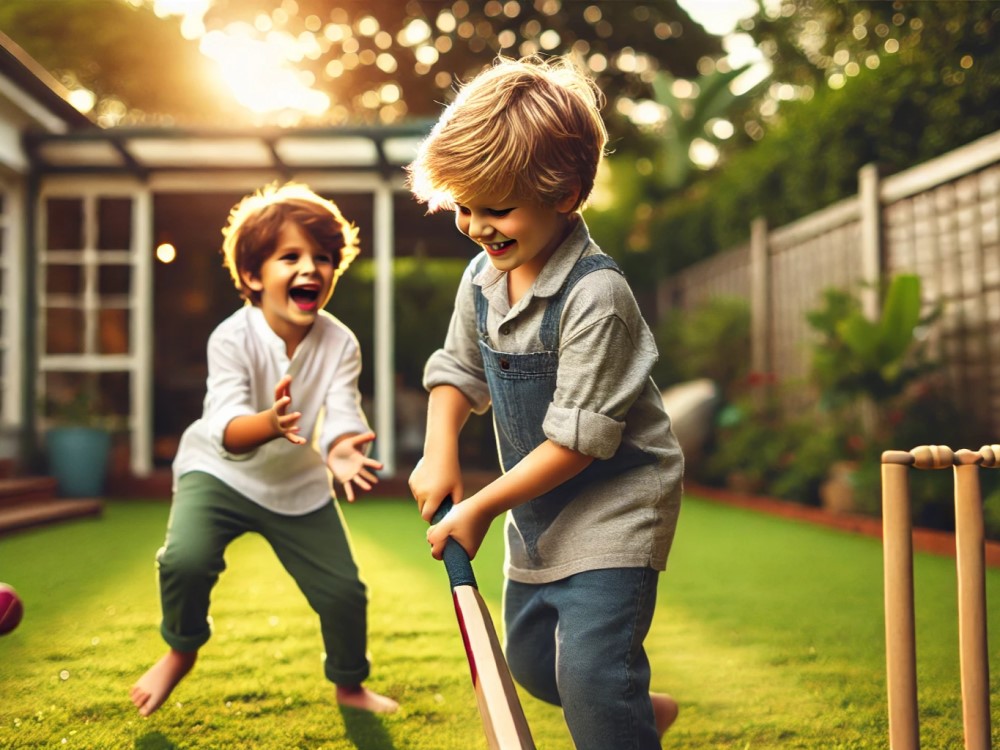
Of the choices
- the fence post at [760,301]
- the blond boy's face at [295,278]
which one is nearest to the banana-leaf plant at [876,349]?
the fence post at [760,301]

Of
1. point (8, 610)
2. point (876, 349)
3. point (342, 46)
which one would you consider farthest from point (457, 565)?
point (342, 46)

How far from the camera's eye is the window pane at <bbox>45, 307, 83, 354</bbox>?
731 centimetres

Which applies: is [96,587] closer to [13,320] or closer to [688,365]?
[13,320]

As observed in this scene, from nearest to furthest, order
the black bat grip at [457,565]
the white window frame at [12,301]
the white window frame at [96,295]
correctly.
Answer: the black bat grip at [457,565]
the white window frame at [12,301]
the white window frame at [96,295]

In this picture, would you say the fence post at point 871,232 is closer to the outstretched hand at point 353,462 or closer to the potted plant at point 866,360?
the potted plant at point 866,360

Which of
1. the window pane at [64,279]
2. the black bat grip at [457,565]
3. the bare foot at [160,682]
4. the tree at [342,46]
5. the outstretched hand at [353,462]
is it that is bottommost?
the bare foot at [160,682]

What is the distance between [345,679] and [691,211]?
8.33 m

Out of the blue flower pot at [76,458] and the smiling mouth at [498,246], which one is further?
the blue flower pot at [76,458]

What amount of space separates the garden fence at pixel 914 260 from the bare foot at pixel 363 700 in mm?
3836

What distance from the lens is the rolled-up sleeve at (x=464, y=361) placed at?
1.68m

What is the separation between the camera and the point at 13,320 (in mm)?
7086

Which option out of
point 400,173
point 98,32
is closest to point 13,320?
point 400,173

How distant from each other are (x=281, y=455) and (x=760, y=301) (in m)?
6.22

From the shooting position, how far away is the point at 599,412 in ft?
4.60
